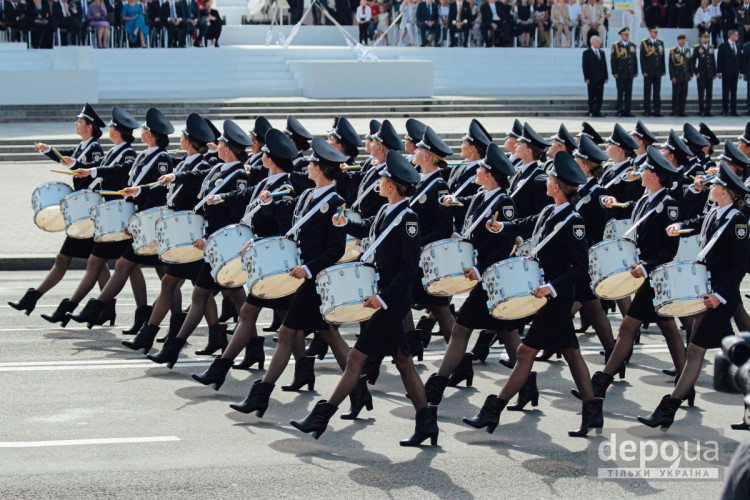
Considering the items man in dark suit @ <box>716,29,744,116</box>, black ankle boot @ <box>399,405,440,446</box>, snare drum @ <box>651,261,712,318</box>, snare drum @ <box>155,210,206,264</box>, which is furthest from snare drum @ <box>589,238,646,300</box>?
man in dark suit @ <box>716,29,744,116</box>

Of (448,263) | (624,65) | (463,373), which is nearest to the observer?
(448,263)

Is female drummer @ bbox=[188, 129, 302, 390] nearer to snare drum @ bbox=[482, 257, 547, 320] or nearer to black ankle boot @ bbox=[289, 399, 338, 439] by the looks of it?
black ankle boot @ bbox=[289, 399, 338, 439]

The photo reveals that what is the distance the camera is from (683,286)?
8281 millimetres

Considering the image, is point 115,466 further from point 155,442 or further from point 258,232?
point 258,232

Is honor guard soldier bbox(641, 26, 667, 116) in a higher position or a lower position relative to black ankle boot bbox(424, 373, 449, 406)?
higher

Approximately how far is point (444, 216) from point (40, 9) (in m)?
20.7

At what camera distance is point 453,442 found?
26.4 ft

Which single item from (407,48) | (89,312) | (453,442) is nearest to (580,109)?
(407,48)

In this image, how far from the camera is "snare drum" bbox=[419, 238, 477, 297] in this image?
29.6ft

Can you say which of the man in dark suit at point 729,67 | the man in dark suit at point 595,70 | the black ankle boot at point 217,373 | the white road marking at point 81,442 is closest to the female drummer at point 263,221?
the black ankle boot at point 217,373

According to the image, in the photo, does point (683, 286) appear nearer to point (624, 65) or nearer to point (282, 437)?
point (282, 437)

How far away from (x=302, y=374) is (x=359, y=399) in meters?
0.88

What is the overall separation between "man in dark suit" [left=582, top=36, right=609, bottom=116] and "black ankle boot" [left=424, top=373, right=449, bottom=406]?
19.6 metres

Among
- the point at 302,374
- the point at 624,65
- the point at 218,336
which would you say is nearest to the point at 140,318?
the point at 218,336
